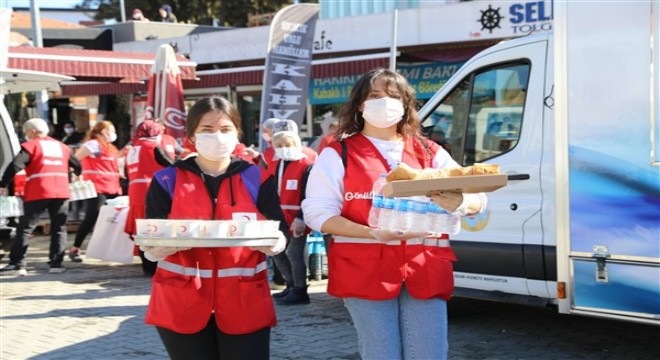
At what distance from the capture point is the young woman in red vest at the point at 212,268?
360 centimetres

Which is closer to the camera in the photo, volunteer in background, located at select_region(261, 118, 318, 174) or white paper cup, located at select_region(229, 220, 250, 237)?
white paper cup, located at select_region(229, 220, 250, 237)

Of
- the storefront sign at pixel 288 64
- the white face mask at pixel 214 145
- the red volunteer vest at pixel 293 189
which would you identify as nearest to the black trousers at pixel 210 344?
the white face mask at pixel 214 145

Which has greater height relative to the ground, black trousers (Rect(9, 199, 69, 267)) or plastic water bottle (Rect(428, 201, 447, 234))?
plastic water bottle (Rect(428, 201, 447, 234))

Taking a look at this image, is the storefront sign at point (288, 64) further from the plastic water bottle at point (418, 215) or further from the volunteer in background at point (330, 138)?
the plastic water bottle at point (418, 215)

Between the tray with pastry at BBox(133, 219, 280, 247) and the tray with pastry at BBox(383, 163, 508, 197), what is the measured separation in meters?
0.60

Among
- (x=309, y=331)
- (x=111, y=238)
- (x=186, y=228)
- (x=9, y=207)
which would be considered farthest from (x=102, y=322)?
(x=186, y=228)

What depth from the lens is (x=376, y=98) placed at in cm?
368

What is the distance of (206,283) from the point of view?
3.62 m

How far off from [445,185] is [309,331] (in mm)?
4246

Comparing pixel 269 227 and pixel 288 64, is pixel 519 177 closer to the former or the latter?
pixel 269 227

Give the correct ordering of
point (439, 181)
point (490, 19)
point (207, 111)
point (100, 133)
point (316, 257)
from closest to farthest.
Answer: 1. point (439, 181)
2. point (207, 111)
3. point (316, 257)
4. point (100, 133)
5. point (490, 19)

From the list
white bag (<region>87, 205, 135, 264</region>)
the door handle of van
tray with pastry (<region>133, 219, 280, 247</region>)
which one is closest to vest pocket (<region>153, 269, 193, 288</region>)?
tray with pastry (<region>133, 219, 280, 247</region>)

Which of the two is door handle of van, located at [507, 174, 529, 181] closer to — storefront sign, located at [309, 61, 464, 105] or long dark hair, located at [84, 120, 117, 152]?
long dark hair, located at [84, 120, 117, 152]

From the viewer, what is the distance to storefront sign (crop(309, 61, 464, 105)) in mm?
15720
